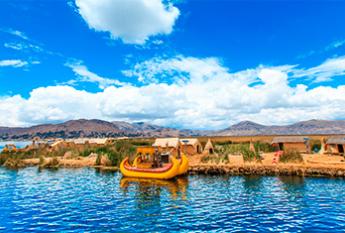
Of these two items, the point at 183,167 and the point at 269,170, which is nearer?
the point at 269,170

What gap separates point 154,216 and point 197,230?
3341 mm

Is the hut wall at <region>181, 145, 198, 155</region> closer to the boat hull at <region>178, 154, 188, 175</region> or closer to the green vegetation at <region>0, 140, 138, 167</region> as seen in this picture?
the green vegetation at <region>0, 140, 138, 167</region>

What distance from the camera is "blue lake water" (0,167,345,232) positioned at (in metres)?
13.0

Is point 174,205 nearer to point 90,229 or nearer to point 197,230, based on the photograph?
point 197,230

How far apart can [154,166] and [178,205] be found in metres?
12.3

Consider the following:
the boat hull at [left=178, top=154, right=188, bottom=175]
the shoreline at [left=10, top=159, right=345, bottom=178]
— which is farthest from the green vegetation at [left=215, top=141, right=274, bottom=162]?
the boat hull at [left=178, top=154, right=188, bottom=175]

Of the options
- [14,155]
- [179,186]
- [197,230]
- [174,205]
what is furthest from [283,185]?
[14,155]

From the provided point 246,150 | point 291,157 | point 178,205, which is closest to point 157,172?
point 178,205

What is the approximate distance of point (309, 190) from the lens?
1939 centimetres

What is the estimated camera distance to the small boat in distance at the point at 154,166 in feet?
83.6

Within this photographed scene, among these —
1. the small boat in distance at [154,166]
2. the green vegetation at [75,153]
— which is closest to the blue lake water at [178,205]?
the small boat in distance at [154,166]

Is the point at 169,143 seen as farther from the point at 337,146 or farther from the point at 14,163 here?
the point at 337,146

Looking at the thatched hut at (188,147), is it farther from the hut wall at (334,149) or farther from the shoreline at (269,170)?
the hut wall at (334,149)

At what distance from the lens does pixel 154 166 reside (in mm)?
28656
